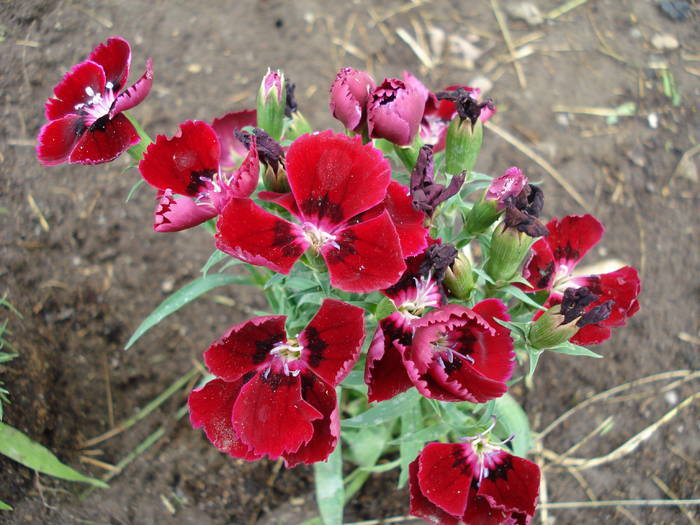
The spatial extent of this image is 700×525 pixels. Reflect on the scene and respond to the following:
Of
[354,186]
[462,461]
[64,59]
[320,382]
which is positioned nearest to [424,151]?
[354,186]

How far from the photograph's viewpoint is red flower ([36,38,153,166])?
1618 mm

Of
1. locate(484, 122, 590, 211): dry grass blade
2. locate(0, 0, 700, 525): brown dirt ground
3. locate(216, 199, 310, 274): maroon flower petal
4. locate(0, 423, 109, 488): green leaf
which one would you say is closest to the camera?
locate(216, 199, 310, 274): maroon flower petal

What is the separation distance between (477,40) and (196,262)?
2.00 metres

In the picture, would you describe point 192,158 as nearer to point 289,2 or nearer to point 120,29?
point 120,29

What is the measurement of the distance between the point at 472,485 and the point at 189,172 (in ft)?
3.54

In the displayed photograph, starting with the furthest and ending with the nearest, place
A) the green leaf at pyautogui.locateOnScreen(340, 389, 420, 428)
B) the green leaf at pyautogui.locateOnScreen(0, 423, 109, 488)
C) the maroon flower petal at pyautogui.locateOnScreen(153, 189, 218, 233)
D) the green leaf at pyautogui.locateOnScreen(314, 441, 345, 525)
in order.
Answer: the green leaf at pyautogui.locateOnScreen(314, 441, 345, 525) < the green leaf at pyautogui.locateOnScreen(0, 423, 109, 488) < the green leaf at pyautogui.locateOnScreen(340, 389, 420, 428) < the maroon flower petal at pyautogui.locateOnScreen(153, 189, 218, 233)

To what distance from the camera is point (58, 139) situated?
5.51 ft

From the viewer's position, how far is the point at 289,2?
3.56m

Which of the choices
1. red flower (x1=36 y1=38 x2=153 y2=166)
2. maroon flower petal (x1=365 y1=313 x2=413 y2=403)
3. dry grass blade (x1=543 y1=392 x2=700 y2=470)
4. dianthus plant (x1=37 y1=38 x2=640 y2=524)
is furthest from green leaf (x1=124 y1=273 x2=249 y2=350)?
dry grass blade (x1=543 y1=392 x2=700 y2=470)

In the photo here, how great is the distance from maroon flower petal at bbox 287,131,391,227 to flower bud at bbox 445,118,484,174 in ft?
1.00

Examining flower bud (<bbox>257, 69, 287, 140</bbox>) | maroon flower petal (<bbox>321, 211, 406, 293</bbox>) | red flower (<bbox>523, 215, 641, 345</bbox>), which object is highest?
flower bud (<bbox>257, 69, 287, 140</bbox>)

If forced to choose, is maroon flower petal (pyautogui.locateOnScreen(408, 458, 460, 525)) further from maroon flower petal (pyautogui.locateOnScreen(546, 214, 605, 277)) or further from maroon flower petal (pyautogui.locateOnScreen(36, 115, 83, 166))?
maroon flower petal (pyautogui.locateOnScreen(36, 115, 83, 166))

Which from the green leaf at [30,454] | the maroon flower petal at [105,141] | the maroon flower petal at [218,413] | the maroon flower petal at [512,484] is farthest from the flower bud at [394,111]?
the green leaf at [30,454]

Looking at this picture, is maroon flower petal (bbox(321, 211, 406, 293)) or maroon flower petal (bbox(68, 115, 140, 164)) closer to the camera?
maroon flower petal (bbox(321, 211, 406, 293))
